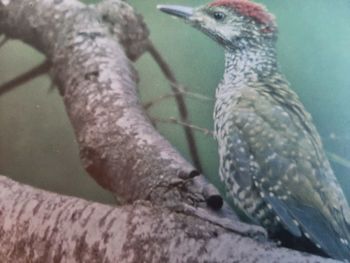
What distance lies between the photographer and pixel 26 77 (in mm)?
1469

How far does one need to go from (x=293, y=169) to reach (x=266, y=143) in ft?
0.23

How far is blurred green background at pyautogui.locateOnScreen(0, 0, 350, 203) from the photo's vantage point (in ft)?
4.13

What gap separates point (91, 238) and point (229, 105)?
0.38 meters

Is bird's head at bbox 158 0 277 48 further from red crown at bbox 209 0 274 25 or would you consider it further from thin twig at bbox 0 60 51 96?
thin twig at bbox 0 60 51 96

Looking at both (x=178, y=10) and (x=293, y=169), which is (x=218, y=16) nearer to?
(x=178, y=10)

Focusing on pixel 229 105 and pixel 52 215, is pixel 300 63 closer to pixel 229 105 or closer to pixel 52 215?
pixel 229 105

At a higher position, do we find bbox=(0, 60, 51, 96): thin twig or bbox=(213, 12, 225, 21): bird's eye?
bbox=(213, 12, 225, 21): bird's eye

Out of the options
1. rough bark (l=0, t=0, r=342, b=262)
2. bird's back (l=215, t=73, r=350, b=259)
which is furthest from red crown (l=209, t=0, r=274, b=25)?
rough bark (l=0, t=0, r=342, b=262)

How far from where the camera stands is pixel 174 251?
41.1 inches

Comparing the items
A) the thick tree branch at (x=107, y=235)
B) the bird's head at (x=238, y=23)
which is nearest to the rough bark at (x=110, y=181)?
the thick tree branch at (x=107, y=235)

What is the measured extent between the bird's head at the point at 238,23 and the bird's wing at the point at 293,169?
106mm

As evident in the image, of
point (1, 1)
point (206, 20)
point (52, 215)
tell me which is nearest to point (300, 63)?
point (206, 20)

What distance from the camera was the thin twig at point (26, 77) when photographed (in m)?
1.44

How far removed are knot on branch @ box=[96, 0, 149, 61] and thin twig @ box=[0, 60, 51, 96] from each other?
17cm
